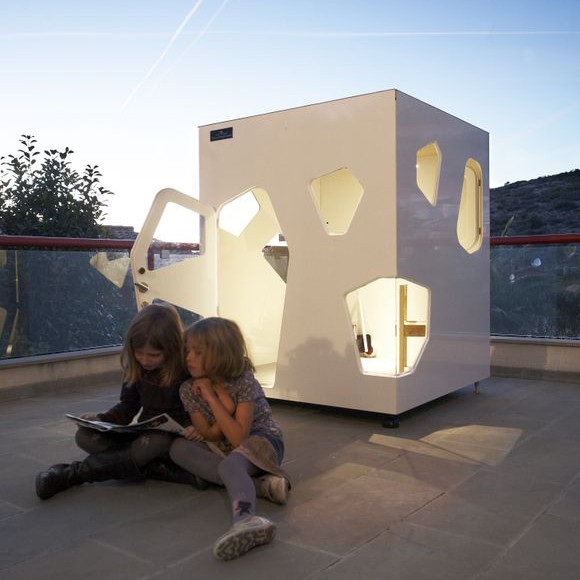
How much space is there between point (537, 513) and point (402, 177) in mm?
2192

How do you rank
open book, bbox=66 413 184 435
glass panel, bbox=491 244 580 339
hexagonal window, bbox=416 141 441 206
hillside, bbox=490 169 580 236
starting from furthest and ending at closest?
hillside, bbox=490 169 580 236, glass panel, bbox=491 244 580 339, hexagonal window, bbox=416 141 441 206, open book, bbox=66 413 184 435

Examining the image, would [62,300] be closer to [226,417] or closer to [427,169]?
[427,169]

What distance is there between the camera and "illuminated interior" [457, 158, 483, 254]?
17.9ft

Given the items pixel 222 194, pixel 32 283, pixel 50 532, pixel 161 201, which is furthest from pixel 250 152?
pixel 50 532

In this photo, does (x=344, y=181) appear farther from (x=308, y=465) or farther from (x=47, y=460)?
(x=47, y=460)

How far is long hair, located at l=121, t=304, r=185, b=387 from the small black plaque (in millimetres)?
2087

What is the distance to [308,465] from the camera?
359 centimetres

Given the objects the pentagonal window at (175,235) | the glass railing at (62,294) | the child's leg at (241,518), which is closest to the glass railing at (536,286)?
the pentagonal window at (175,235)

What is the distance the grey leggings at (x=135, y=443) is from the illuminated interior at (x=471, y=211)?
314cm

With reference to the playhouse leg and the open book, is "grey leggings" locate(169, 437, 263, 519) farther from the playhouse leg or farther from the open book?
the playhouse leg

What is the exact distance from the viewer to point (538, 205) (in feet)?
85.4

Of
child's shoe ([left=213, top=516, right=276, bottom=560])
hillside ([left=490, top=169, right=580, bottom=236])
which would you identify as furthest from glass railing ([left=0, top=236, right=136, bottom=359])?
hillside ([left=490, top=169, right=580, bottom=236])

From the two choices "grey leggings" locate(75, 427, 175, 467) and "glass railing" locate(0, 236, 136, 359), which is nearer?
"grey leggings" locate(75, 427, 175, 467)

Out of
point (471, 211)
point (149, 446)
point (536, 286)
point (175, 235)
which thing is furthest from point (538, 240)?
point (149, 446)
